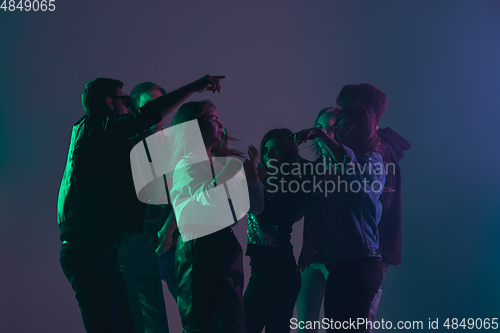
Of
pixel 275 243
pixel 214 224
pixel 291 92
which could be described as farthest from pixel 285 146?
pixel 291 92

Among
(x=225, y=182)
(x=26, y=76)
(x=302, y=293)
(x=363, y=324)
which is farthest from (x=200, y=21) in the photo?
(x=363, y=324)

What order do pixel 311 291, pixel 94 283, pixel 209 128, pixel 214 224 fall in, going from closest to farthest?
pixel 94 283 < pixel 214 224 < pixel 209 128 < pixel 311 291

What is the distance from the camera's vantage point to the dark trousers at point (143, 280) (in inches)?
71.9

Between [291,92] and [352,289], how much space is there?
1.83 m

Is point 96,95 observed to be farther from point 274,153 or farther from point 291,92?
point 291,92

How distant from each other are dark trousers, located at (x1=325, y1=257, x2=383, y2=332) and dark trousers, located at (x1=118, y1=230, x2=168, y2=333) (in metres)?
0.80

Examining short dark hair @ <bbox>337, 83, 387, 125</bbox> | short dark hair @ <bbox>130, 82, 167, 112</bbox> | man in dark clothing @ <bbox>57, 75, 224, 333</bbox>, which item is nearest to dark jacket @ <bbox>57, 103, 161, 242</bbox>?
man in dark clothing @ <bbox>57, 75, 224, 333</bbox>

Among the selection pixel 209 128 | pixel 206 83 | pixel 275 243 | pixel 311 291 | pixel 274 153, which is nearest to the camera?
pixel 206 83

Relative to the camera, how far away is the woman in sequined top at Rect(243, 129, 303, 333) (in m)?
1.79

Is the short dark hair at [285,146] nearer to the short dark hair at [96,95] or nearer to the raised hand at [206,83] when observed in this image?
the raised hand at [206,83]

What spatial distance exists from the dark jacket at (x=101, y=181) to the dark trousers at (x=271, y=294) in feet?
2.06

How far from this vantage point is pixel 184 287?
154 cm

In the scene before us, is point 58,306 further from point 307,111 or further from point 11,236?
point 307,111

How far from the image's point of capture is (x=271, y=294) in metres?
1.79
